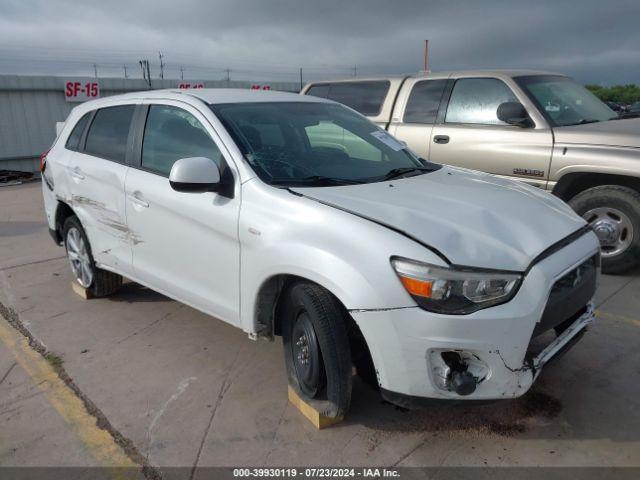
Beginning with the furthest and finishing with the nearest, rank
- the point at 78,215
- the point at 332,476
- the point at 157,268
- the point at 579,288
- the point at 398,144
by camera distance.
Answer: the point at 78,215 < the point at 398,144 < the point at 157,268 < the point at 579,288 < the point at 332,476

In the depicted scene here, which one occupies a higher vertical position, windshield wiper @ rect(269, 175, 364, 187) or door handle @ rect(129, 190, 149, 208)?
windshield wiper @ rect(269, 175, 364, 187)

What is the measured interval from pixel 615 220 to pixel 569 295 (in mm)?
2890

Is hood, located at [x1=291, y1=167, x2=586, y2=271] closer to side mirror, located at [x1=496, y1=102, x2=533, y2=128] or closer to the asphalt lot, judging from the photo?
the asphalt lot

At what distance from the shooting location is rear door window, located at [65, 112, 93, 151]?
4.66 metres

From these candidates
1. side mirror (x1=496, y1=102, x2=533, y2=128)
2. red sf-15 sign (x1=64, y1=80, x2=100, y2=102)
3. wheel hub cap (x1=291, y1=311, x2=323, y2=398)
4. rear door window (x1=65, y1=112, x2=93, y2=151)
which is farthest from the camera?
red sf-15 sign (x1=64, y1=80, x2=100, y2=102)

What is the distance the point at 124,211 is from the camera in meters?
3.86

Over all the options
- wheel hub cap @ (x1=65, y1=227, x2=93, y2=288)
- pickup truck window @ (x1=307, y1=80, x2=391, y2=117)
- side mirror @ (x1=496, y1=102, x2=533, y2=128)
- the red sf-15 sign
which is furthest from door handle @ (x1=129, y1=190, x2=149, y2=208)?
the red sf-15 sign

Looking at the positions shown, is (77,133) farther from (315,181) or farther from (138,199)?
(315,181)

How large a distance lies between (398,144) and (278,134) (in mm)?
1026

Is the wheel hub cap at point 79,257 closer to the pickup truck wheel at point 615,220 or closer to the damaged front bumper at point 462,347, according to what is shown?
the damaged front bumper at point 462,347

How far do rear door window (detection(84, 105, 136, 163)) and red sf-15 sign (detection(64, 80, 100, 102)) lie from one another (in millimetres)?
10921

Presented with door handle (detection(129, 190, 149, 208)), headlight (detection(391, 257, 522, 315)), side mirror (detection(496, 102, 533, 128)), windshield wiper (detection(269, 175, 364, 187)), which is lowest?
door handle (detection(129, 190, 149, 208))

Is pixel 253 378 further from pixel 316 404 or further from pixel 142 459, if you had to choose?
pixel 142 459

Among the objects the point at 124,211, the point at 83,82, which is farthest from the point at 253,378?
the point at 83,82
